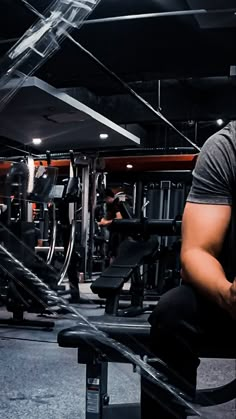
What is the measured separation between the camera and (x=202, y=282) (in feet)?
2.77

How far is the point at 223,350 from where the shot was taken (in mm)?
883

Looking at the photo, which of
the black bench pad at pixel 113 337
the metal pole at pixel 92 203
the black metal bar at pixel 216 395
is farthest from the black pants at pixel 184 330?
the metal pole at pixel 92 203

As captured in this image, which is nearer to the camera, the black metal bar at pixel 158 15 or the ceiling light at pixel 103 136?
the black metal bar at pixel 158 15

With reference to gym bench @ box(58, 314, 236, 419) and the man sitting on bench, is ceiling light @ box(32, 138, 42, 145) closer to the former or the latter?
gym bench @ box(58, 314, 236, 419)

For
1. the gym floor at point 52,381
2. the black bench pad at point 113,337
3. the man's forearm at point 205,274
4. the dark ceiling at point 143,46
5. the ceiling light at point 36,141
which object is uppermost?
the dark ceiling at point 143,46

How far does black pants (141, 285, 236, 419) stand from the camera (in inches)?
32.6

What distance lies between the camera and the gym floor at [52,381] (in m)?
1.62

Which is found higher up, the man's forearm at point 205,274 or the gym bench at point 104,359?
the man's forearm at point 205,274

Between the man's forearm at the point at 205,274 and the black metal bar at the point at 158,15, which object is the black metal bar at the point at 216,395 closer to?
the man's forearm at the point at 205,274

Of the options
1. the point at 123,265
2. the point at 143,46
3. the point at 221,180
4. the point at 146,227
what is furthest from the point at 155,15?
the point at 221,180

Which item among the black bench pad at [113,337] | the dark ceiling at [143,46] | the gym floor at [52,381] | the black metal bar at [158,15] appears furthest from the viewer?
the dark ceiling at [143,46]

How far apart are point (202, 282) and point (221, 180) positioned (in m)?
0.22

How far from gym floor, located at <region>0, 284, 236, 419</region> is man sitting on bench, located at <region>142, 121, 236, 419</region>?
498mm

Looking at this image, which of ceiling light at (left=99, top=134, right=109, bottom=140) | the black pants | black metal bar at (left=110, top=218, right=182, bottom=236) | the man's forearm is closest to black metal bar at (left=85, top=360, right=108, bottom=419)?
the black pants
